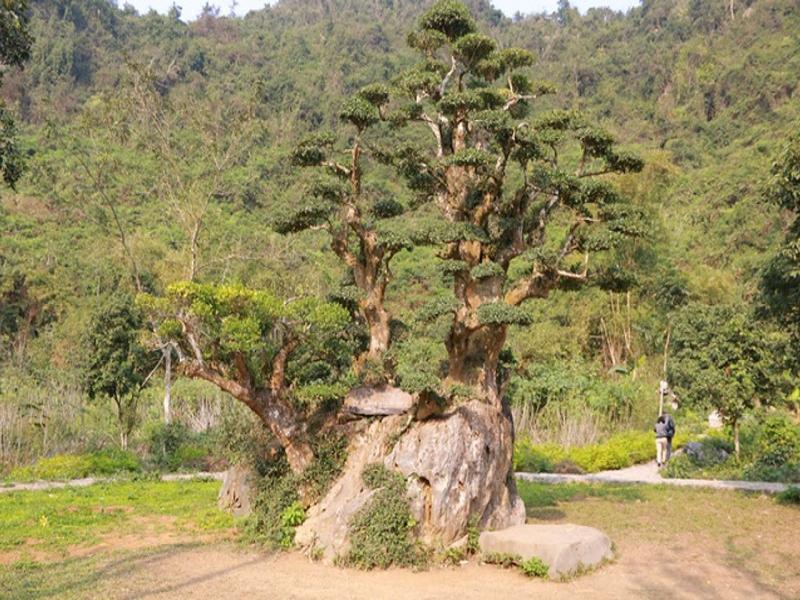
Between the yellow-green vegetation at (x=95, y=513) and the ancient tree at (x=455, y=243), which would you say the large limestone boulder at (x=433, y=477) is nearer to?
the ancient tree at (x=455, y=243)

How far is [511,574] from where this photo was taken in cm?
796

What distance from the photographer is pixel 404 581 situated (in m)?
7.66

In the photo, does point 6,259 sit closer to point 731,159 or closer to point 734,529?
point 734,529

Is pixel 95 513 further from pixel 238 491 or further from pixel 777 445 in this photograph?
pixel 777 445

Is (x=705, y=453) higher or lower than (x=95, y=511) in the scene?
higher

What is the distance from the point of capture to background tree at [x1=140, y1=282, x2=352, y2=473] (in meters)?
8.05

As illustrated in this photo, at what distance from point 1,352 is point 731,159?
32.4 metres

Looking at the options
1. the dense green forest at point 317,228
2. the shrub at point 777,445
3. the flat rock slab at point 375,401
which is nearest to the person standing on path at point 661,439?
the dense green forest at point 317,228

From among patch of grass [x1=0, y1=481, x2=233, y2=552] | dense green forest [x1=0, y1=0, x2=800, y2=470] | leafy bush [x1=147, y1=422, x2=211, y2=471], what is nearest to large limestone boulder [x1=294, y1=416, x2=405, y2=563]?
dense green forest [x1=0, y1=0, x2=800, y2=470]

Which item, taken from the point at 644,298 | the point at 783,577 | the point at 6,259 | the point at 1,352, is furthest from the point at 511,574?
the point at 6,259

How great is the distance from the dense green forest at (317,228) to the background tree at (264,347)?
47 centimetres

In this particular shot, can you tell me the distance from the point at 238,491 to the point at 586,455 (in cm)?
939

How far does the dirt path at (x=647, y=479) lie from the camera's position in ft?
42.9

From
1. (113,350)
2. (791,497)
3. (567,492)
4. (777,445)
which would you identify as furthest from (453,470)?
(113,350)
